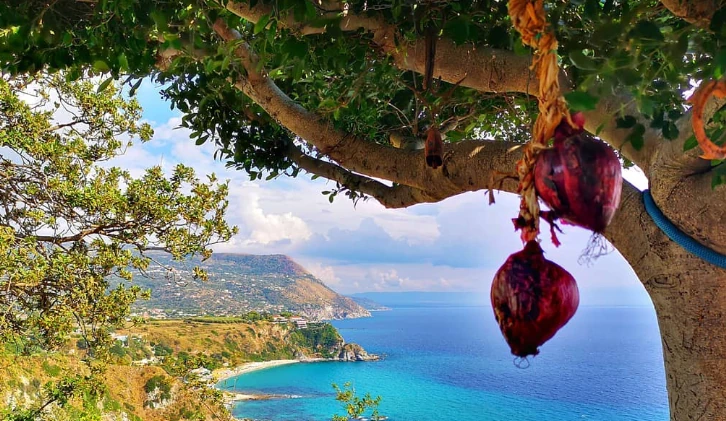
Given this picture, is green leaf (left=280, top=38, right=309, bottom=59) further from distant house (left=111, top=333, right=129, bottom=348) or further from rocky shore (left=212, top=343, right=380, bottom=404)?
rocky shore (left=212, top=343, right=380, bottom=404)

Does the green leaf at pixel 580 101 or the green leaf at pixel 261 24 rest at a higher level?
the green leaf at pixel 261 24

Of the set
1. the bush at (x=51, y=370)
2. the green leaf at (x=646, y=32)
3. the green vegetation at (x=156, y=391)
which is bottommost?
the green vegetation at (x=156, y=391)

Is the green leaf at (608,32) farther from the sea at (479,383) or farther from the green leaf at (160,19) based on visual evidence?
the sea at (479,383)

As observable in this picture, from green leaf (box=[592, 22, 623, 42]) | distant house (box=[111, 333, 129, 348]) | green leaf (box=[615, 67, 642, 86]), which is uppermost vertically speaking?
green leaf (box=[592, 22, 623, 42])

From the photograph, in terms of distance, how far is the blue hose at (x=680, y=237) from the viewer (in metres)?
1.33

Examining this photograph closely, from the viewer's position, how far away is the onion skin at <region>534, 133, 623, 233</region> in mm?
550

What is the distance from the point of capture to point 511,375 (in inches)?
1734

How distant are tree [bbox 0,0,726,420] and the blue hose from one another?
34 mm

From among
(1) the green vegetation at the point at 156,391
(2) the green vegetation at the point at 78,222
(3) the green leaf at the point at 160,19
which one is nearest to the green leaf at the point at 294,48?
(3) the green leaf at the point at 160,19

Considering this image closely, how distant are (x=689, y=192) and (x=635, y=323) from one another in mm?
86927

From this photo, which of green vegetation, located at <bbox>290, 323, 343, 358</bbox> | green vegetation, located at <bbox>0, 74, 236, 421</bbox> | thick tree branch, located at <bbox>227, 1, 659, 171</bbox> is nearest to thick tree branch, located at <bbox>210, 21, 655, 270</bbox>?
thick tree branch, located at <bbox>227, 1, 659, 171</bbox>

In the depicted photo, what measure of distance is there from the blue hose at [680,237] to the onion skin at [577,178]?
35.6 inches

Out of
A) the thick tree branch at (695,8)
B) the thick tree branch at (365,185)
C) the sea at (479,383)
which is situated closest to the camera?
the thick tree branch at (695,8)

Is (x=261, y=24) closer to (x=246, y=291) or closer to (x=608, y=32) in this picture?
(x=608, y=32)
